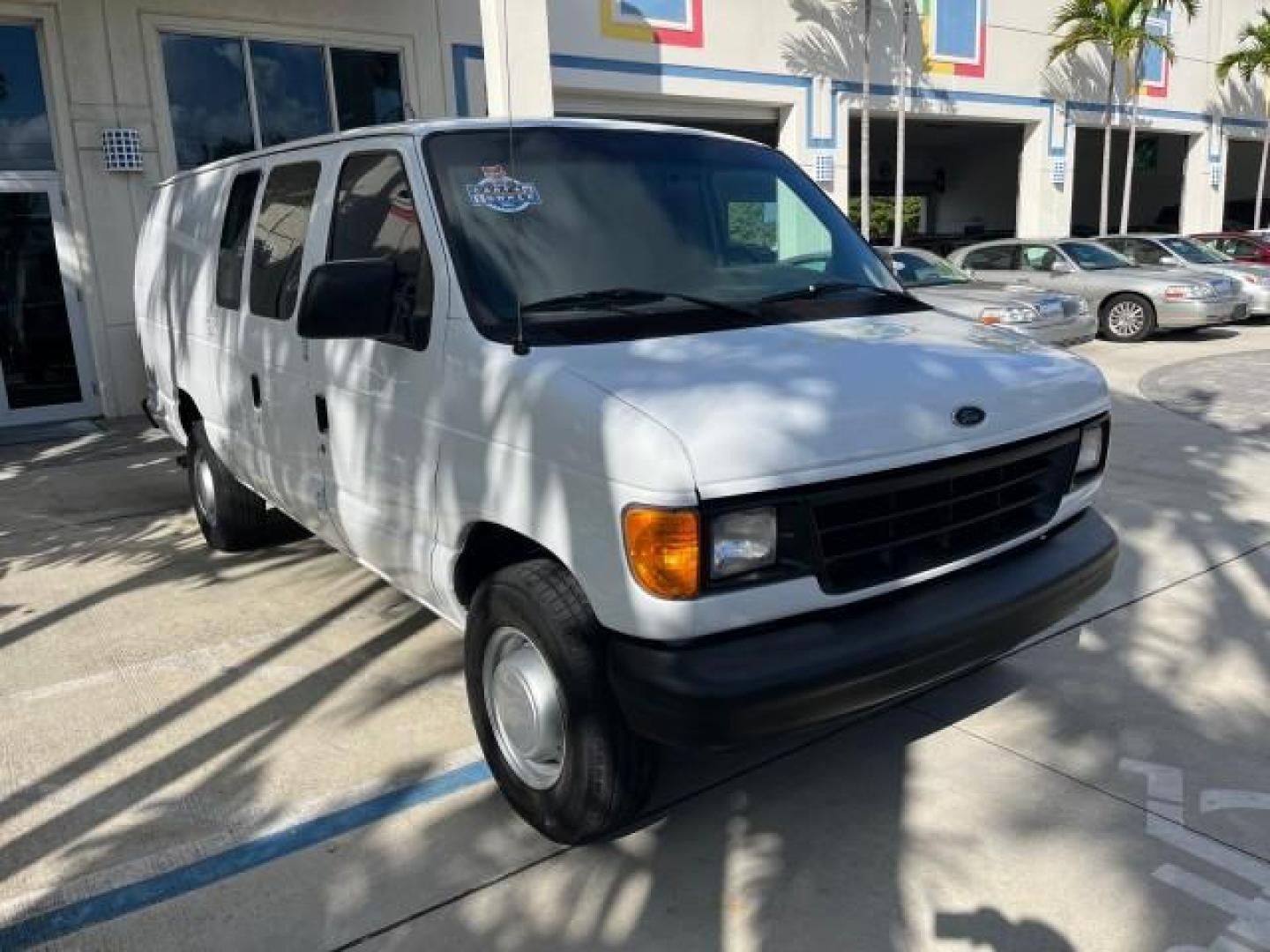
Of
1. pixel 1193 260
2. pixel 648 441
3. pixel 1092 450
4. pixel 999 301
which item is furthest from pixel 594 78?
pixel 648 441

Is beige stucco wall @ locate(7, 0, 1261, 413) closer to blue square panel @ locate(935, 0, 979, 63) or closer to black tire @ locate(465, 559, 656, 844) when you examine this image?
blue square panel @ locate(935, 0, 979, 63)

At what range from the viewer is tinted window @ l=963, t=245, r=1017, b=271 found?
15094mm

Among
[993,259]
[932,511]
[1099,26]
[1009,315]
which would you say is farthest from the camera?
[1099,26]

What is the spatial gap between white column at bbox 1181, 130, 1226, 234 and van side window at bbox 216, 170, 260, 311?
89.5 ft

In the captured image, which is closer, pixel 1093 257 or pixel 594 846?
pixel 594 846

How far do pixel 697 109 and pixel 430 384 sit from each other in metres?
14.4

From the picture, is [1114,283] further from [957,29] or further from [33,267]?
[33,267]

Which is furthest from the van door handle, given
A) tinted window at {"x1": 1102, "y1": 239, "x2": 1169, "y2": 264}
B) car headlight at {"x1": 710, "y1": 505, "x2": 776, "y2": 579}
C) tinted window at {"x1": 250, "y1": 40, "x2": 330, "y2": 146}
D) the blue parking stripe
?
tinted window at {"x1": 1102, "y1": 239, "x2": 1169, "y2": 264}

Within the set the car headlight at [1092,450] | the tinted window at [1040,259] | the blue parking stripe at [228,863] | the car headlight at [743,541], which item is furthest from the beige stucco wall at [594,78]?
the car headlight at [743,541]

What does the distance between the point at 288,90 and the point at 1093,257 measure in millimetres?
11481

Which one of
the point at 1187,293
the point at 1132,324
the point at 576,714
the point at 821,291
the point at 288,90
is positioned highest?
the point at 288,90

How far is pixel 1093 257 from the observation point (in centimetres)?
1534

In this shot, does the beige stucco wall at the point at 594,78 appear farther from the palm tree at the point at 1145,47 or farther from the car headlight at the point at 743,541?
the car headlight at the point at 743,541

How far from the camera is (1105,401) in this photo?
3537 mm
